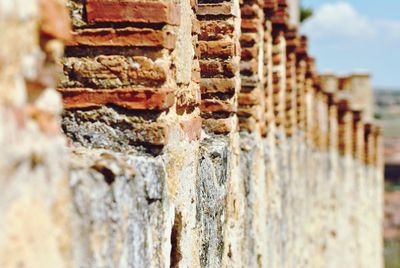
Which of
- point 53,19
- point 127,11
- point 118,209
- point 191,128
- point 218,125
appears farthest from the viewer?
point 218,125

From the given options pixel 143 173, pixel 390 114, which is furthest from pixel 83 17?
pixel 390 114

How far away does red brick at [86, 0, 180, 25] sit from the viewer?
9.43 ft

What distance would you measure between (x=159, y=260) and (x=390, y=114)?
5416 cm

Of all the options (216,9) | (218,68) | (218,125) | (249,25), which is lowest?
(218,125)

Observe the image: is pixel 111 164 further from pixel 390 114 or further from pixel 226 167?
pixel 390 114

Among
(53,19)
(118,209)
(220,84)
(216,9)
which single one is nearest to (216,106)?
(220,84)

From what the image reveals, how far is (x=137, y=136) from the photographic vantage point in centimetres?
290

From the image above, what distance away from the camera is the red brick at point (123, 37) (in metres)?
2.90

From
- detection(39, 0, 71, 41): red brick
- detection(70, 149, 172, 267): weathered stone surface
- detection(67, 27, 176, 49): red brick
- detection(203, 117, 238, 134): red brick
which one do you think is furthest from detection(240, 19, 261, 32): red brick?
detection(39, 0, 71, 41): red brick

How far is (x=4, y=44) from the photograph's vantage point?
153 centimetres

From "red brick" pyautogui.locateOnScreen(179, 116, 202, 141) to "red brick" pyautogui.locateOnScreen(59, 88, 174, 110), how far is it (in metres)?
0.35

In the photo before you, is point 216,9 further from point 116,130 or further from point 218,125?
point 116,130

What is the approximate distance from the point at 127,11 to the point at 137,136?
380mm

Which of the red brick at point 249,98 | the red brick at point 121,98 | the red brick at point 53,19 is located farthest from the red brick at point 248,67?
the red brick at point 53,19
